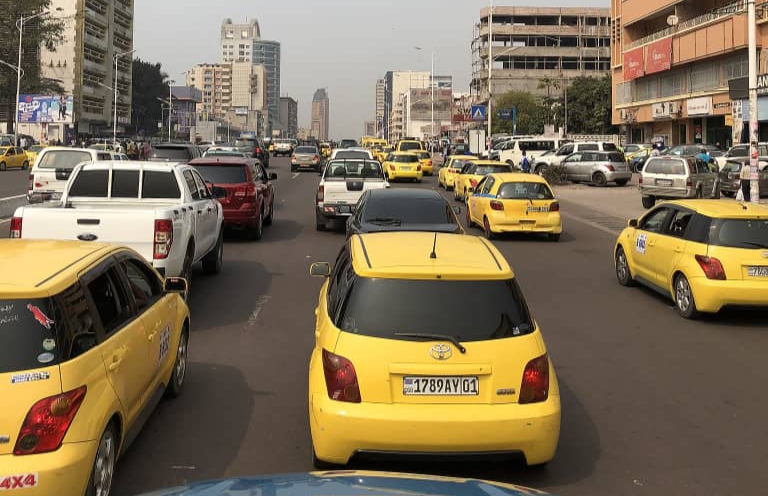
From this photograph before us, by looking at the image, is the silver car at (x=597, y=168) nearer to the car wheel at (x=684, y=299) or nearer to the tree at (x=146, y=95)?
the car wheel at (x=684, y=299)

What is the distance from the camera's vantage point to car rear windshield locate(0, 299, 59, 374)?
150 inches

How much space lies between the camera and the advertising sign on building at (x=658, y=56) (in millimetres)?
58222

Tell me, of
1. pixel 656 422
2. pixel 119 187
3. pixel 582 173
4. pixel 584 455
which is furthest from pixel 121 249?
pixel 582 173

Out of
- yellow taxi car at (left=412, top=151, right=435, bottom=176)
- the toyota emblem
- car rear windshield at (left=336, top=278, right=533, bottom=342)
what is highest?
yellow taxi car at (left=412, top=151, right=435, bottom=176)

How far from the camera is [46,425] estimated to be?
371 cm

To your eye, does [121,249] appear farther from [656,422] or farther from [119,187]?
[119,187]

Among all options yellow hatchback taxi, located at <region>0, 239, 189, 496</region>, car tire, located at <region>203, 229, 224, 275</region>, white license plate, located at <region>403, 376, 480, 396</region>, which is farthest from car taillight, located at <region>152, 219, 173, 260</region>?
white license plate, located at <region>403, 376, 480, 396</region>

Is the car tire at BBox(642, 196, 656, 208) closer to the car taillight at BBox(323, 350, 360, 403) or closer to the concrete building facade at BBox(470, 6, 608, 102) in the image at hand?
the car taillight at BBox(323, 350, 360, 403)

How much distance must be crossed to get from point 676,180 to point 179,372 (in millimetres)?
23226

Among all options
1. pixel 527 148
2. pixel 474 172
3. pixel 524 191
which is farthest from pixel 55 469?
pixel 527 148

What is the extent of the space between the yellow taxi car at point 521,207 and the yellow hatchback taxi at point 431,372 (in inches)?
483

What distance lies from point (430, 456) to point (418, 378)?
1.52 ft

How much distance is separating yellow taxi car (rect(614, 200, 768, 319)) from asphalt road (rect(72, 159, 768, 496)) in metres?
0.34

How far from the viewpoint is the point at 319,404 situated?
4.69 metres
